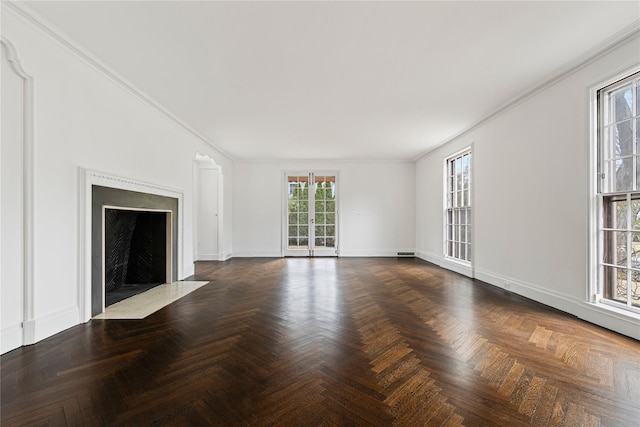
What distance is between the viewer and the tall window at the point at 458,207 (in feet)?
17.8

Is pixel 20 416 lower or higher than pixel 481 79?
lower

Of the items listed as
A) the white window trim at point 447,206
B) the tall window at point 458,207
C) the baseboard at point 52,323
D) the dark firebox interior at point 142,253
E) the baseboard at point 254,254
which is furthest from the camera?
the baseboard at point 254,254

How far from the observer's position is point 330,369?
2.00 m

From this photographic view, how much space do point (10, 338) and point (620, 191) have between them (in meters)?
5.50

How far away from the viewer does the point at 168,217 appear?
4.67 m

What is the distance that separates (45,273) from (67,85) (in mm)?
1766

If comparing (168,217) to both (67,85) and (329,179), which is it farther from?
(329,179)

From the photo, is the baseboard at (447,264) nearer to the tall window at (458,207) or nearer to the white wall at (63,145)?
the tall window at (458,207)

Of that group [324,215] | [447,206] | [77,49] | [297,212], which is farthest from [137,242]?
[447,206]

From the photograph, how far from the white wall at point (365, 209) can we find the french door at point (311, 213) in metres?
0.20

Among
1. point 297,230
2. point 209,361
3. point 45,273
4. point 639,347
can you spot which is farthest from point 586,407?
point 297,230

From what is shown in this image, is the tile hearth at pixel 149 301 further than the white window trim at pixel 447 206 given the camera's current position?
No

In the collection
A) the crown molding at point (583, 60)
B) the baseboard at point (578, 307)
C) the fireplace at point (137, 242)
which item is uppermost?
the crown molding at point (583, 60)

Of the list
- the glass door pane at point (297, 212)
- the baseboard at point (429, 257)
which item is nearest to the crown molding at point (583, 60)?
the baseboard at point (429, 257)
